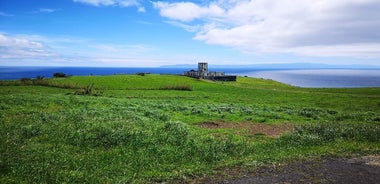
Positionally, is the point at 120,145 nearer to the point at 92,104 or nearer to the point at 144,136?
the point at 144,136

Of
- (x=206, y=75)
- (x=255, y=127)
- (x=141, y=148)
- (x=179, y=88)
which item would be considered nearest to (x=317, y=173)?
(x=141, y=148)

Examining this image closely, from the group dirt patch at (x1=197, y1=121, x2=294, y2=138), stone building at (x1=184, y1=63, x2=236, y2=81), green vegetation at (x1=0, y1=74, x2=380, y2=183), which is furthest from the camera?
stone building at (x1=184, y1=63, x2=236, y2=81)

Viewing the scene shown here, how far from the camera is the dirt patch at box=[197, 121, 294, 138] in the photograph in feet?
91.2

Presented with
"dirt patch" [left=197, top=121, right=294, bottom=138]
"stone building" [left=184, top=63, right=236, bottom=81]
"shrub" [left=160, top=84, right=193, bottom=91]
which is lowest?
"dirt patch" [left=197, top=121, right=294, bottom=138]

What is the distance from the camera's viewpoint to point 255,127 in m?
30.2

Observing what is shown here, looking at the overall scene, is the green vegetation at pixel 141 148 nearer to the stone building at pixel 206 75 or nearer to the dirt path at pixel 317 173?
the dirt path at pixel 317 173

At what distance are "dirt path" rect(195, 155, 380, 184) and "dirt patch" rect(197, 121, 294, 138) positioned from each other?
9743mm

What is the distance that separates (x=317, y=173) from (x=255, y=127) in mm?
14939

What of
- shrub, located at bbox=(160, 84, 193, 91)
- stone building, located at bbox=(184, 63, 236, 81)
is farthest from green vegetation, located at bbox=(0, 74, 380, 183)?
stone building, located at bbox=(184, 63, 236, 81)

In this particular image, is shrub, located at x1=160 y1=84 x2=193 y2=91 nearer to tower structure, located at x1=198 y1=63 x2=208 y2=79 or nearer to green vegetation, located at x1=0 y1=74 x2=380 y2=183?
tower structure, located at x1=198 y1=63 x2=208 y2=79

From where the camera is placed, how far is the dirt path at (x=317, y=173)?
14.2 meters

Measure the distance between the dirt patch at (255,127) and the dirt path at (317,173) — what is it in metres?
9.74

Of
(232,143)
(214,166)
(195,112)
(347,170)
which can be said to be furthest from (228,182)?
(195,112)

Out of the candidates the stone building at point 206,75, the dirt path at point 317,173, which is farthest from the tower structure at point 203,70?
the dirt path at point 317,173
